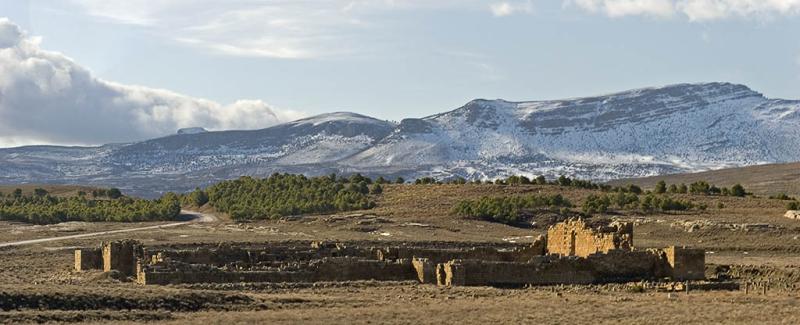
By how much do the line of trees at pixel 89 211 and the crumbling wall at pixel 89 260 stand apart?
125ft

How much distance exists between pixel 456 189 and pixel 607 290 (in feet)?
183

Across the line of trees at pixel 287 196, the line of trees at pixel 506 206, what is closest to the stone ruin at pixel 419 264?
the line of trees at pixel 506 206

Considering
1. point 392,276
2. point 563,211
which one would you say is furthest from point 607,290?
point 563,211

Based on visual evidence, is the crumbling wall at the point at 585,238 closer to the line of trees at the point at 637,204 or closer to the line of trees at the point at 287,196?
the line of trees at the point at 637,204

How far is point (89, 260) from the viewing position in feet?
131

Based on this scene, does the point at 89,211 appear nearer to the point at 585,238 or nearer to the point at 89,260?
the point at 89,260

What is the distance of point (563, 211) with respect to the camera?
73.7 meters

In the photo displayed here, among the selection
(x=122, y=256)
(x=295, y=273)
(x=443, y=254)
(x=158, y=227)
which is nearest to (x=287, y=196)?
(x=158, y=227)

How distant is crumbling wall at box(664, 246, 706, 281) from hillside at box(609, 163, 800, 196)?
91742mm

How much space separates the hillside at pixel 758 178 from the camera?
13550 cm

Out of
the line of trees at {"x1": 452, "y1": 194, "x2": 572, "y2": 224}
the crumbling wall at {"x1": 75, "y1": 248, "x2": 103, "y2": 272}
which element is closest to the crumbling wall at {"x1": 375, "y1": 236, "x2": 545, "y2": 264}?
the crumbling wall at {"x1": 75, "y1": 248, "x2": 103, "y2": 272}

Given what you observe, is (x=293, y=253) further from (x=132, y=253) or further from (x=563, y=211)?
(x=563, y=211)

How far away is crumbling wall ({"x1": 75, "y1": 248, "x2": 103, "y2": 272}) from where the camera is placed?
3975 cm

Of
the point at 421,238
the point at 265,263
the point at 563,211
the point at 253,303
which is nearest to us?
the point at 253,303
